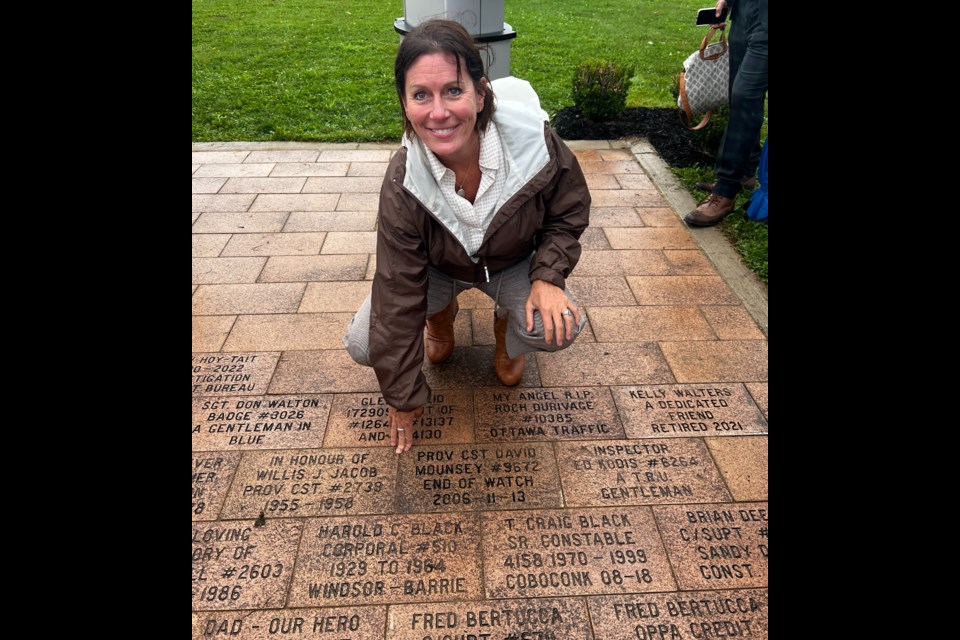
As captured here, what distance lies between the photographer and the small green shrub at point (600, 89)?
6594 mm

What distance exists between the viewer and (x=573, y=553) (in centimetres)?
238

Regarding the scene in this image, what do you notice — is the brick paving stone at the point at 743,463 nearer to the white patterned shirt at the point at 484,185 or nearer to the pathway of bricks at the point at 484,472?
the pathway of bricks at the point at 484,472

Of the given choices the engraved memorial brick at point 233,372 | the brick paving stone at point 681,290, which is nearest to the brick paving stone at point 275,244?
the engraved memorial brick at point 233,372

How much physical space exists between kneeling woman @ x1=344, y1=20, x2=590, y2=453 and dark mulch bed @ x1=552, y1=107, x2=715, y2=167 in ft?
12.0

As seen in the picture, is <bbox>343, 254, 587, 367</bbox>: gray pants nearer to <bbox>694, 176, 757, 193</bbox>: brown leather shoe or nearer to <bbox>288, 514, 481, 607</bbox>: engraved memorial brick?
<bbox>288, 514, 481, 607</bbox>: engraved memorial brick

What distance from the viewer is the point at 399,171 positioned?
2.57 metres

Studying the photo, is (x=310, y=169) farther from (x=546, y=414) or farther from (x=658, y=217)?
(x=546, y=414)

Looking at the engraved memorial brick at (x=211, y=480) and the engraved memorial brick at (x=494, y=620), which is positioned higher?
the engraved memorial brick at (x=494, y=620)

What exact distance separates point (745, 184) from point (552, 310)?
3447 mm

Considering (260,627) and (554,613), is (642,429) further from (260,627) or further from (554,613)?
(260,627)

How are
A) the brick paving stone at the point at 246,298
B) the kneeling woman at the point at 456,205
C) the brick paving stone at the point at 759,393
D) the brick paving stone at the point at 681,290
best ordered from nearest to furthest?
the kneeling woman at the point at 456,205 → the brick paving stone at the point at 759,393 → the brick paving stone at the point at 246,298 → the brick paving stone at the point at 681,290

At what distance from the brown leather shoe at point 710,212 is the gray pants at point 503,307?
225cm

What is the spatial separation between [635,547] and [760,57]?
134 inches

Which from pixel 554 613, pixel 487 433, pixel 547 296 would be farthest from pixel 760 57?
pixel 554 613
